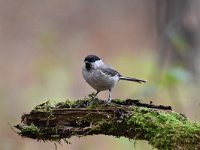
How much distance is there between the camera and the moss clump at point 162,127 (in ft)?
8.68

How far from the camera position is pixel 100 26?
613 inches

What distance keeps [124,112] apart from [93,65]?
1190 millimetres

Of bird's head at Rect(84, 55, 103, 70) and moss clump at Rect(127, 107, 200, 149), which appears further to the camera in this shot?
bird's head at Rect(84, 55, 103, 70)

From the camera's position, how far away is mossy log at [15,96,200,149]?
2.68 meters

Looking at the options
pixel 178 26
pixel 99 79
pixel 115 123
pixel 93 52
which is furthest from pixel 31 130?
pixel 93 52

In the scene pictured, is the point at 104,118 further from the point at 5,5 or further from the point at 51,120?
the point at 5,5

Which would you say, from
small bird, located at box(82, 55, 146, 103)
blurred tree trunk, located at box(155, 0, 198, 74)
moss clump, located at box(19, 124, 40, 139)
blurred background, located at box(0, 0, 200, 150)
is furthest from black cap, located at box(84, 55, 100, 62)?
blurred tree trunk, located at box(155, 0, 198, 74)

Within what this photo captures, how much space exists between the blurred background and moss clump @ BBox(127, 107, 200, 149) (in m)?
1.10

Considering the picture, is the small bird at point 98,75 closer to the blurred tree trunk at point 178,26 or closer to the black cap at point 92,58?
the black cap at point 92,58

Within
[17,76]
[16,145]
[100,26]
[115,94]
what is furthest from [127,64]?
[100,26]

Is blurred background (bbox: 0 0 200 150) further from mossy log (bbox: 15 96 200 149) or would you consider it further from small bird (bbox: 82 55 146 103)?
mossy log (bbox: 15 96 200 149)

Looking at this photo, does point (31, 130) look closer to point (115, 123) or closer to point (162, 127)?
point (115, 123)

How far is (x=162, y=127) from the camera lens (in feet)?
9.04

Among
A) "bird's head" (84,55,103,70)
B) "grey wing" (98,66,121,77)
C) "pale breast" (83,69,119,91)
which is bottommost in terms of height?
"pale breast" (83,69,119,91)
